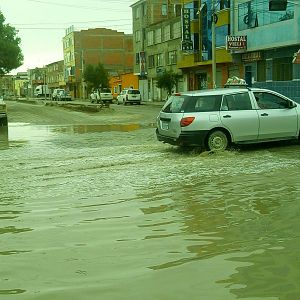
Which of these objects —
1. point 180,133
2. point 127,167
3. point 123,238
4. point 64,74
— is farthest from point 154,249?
point 64,74

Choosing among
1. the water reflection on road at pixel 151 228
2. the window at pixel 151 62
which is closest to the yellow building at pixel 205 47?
the window at pixel 151 62

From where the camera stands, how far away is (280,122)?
1314 centimetres

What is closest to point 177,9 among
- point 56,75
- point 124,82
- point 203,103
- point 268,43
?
point 124,82

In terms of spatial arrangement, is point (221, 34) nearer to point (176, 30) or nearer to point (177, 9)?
point (176, 30)

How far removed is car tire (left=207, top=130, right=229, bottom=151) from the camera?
12.6 meters

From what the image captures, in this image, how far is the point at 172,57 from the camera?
58750mm

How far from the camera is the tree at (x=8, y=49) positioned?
5272 cm

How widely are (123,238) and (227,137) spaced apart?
742 cm

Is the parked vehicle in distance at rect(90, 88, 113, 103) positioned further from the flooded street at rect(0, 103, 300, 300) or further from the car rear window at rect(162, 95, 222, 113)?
the flooded street at rect(0, 103, 300, 300)

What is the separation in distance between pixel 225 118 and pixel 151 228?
269 inches

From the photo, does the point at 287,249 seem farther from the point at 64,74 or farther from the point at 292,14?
the point at 64,74

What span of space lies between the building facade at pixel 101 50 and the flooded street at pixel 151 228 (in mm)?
88724

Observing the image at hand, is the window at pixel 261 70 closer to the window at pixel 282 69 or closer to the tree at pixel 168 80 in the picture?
the window at pixel 282 69

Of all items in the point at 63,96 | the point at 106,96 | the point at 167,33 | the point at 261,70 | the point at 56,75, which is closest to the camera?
the point at 261,70
